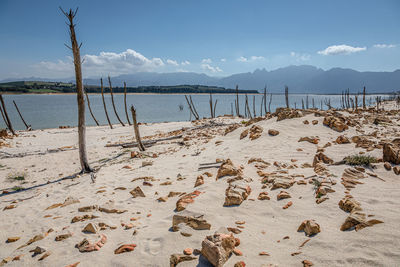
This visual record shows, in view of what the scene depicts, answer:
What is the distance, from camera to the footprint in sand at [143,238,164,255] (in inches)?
107

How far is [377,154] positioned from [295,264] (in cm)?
496

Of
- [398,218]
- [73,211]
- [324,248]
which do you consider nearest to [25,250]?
[73,211]

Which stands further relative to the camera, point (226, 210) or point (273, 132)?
point (273, 132)

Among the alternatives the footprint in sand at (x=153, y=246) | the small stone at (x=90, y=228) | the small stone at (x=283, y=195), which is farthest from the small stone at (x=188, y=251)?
the small stone at (x=283, y=195)

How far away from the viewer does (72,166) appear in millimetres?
9078

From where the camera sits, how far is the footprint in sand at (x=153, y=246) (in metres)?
2.73

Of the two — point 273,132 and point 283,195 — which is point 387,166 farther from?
point 273,132

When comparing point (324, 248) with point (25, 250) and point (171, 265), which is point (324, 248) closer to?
point (171, 265)

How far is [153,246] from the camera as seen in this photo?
2828 millimetres

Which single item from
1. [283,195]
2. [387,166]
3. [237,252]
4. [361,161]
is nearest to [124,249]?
[237,252]

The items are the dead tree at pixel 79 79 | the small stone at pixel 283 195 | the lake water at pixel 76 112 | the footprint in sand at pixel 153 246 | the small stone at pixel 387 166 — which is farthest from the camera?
the lake water at pixel 76 112

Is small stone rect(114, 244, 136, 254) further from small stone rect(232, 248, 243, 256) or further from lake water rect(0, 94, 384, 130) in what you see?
lake water rect(0, 94, 384, 130)

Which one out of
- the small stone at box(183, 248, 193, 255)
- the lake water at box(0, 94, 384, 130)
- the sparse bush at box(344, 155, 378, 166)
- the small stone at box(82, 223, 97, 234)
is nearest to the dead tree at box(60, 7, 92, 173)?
the small stone at box(82, 223, 97, 234)

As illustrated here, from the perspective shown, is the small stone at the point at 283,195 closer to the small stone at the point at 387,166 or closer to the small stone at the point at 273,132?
the small stone at the point at 387,166
